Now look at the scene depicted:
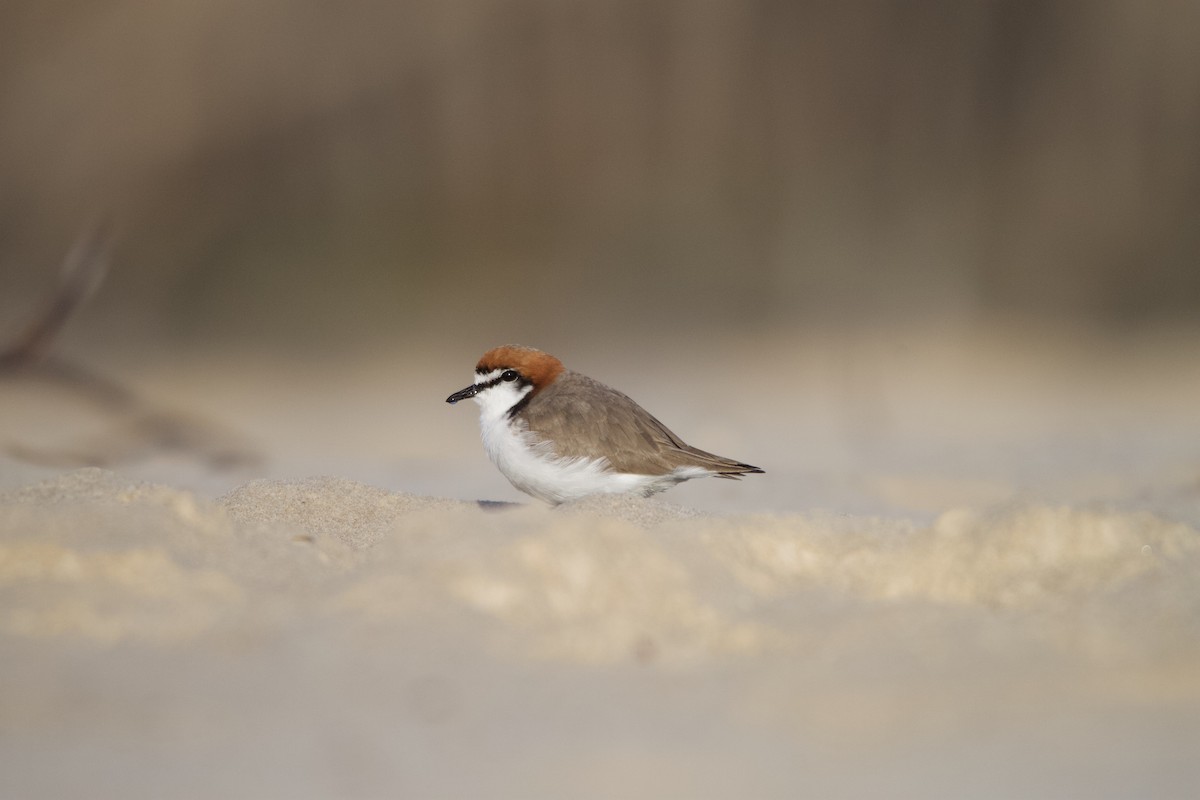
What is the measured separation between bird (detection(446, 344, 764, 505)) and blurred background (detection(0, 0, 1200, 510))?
4291mm

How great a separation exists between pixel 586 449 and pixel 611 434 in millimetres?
112

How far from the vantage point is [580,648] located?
8.30 feet

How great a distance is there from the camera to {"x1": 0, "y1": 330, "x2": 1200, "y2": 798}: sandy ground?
2049mm

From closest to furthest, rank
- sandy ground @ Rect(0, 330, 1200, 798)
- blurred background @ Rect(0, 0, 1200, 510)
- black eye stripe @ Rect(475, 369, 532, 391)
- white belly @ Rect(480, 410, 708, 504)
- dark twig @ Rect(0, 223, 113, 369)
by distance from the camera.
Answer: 1. sandy ground @ Rect(0, 330, 1200, 798)
2. white belly @ Rect(480, 410, 708, 504)
3. black eye stripe @ Rect(475, 369, 532, 391)
4. dark twig @ Rect(0, 223, 113, 369)
5. blurred background @ Rect(0, 0, 1200, 510)

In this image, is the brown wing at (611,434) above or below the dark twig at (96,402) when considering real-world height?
above

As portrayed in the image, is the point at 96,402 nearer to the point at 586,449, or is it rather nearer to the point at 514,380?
the point at 514,380

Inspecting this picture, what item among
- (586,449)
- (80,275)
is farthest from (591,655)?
(80,275)

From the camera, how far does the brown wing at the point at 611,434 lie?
4062 mm

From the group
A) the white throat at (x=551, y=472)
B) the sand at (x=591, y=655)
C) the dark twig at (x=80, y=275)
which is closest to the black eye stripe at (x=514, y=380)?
the white throat at (x=551, y=472)

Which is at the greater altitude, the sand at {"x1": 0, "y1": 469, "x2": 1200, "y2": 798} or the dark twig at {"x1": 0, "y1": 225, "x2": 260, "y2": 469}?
the sand at {"x1": 0, "y1": 469, "x2": 1200, "y2": 798}

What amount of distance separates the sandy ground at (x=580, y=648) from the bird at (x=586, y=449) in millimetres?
233

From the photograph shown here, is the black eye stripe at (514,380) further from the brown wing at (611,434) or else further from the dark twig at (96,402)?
the dark twig at (96,402)

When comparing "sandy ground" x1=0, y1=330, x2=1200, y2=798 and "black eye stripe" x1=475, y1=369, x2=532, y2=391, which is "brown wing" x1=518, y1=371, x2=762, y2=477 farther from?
"sandy ground" x1=0, y1=330, x2=1200, y2=798

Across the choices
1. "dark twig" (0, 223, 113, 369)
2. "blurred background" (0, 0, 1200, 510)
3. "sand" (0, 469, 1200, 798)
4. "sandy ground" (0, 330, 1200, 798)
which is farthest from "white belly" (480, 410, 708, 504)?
"dark twig" (0, 223, 113, 369)
